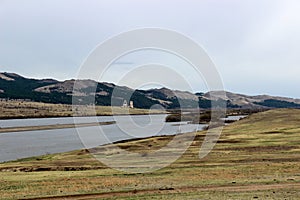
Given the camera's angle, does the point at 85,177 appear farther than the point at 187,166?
No

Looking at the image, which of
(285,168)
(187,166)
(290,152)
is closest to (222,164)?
(187,166)

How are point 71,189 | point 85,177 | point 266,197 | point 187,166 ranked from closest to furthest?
1. point 266,197
2. point 71,189
3. point 85,177
4. point 187,166

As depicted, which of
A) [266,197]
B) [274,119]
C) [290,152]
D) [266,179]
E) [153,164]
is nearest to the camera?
[266,197]

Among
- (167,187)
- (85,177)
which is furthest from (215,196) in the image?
(85,177)

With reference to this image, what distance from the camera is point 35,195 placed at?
27.9 meters

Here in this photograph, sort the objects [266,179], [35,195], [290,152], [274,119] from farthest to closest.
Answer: [274,119] → [290,152] → [266,179] → [35,195]

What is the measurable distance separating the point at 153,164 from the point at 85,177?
35.2ft

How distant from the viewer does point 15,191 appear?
30078 millimetres

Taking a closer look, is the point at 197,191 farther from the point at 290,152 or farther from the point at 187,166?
the point at 290,152

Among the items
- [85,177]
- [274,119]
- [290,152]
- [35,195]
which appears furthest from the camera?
[274,119]

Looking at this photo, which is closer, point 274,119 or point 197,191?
point 197,191

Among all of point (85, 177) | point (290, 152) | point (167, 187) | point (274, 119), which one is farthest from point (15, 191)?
point (274, 119)

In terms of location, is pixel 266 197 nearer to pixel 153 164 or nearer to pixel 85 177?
pixel 85 177

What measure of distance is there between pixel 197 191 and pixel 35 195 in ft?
35.9
